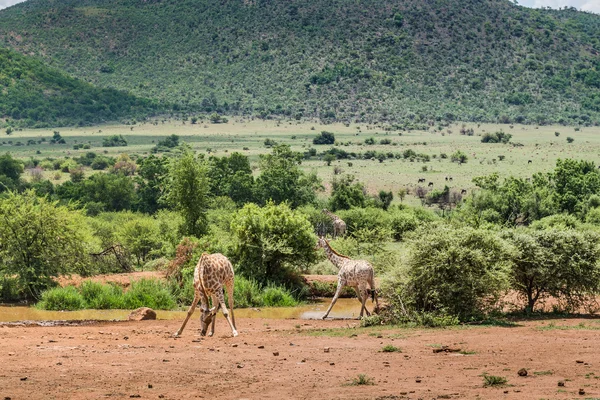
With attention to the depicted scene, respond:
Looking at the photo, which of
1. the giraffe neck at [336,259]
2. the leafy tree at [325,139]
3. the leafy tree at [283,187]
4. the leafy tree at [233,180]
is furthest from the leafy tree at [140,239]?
the leafy tree at [325,139]

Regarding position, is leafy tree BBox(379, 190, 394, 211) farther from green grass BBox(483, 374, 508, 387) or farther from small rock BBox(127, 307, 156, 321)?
green grass BBox(483, 374, 508, 387)

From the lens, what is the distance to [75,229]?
99.9 feet

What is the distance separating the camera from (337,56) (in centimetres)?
14350

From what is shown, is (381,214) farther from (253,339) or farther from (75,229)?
(253,339)

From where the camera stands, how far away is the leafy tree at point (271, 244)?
102ft

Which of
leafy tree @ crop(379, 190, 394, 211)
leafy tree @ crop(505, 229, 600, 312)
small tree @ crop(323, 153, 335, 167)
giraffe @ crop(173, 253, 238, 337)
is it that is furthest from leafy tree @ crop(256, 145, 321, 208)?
giraffe @ crop(173, 253, 238, 337)

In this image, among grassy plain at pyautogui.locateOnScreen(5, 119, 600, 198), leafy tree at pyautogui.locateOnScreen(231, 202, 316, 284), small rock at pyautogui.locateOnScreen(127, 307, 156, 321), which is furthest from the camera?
grassy plain at pyautogui.locateOnScreen(5, 119, 600, 198)

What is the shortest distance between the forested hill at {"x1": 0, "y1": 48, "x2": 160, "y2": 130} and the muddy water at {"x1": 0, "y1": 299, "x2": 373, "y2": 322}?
4625 inches

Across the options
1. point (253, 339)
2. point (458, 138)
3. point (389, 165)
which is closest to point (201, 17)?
point (458, 138)

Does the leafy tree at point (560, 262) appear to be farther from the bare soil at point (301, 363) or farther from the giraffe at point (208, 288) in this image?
the giraffe at point (208, 288)

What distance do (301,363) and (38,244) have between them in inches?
608

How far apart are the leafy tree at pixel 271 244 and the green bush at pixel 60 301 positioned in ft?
18.4

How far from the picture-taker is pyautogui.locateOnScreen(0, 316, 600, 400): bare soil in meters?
13.9

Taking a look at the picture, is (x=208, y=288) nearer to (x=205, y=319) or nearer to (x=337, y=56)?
(x=205, y=319)
